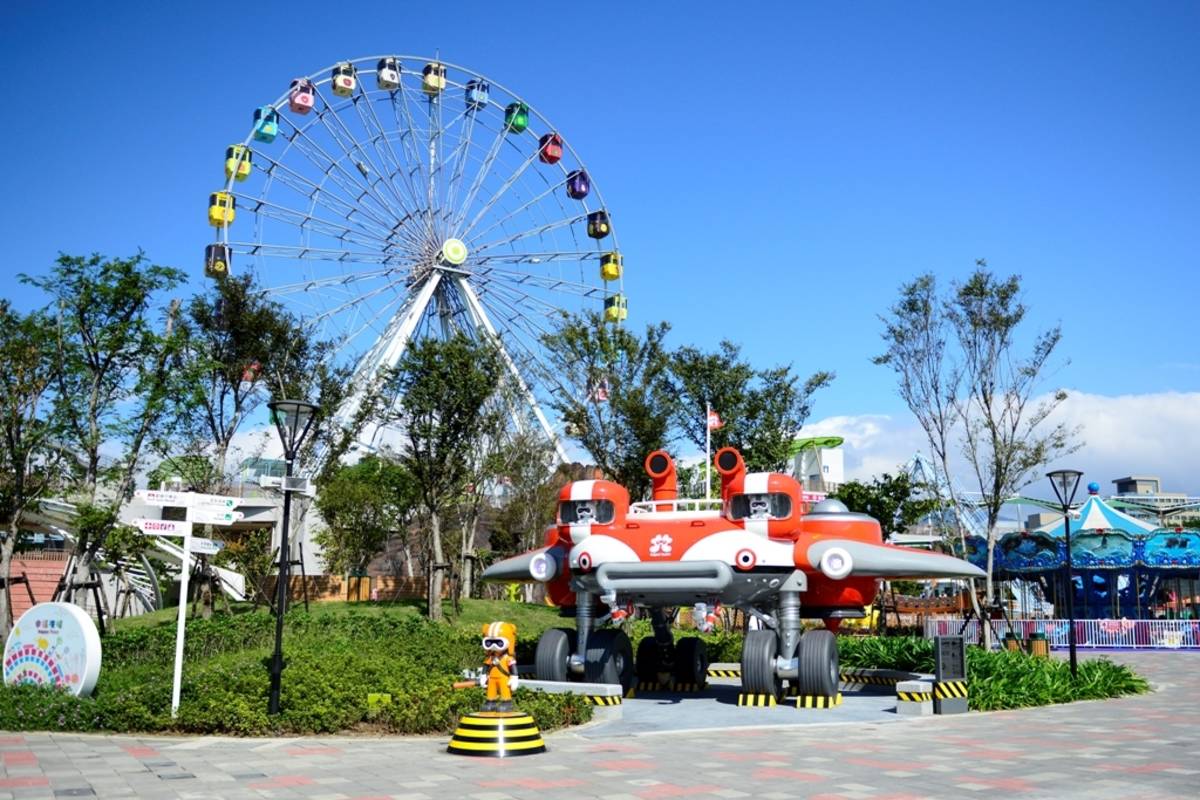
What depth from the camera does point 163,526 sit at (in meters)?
13.6

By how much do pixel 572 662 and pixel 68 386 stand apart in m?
13.5

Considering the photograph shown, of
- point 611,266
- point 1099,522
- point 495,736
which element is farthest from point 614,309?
point 495,736

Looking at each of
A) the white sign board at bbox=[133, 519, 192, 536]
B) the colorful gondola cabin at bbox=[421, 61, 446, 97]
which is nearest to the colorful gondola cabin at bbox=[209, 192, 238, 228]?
the colorful gondola cabin at bbox=[421, 61, 446, 97]

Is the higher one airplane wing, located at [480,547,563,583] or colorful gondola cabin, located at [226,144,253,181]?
colorful gondola cabin, located at [226,144,253,181]

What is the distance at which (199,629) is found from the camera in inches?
862

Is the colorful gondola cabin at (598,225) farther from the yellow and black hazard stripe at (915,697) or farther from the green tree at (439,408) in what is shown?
the yellow and black hazard stripe at (915,697)

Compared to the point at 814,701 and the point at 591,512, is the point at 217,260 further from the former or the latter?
the point at 814,701

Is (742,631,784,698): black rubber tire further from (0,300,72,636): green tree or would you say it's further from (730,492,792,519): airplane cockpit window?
(0,300,72,636): green tree

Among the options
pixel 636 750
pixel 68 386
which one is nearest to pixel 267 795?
pixel 636 750

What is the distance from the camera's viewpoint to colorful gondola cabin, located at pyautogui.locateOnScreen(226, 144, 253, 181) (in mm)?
38281

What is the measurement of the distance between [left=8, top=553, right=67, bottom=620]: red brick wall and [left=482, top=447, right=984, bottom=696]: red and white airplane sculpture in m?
22.7

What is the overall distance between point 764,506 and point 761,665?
2.47 metres

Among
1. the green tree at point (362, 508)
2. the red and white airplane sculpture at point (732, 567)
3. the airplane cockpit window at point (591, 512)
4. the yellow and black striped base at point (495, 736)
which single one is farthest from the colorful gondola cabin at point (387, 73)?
the yellow and black striped base at point (495, 736)

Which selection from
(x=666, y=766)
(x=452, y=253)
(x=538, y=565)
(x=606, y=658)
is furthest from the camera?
(x=452, y=253)
